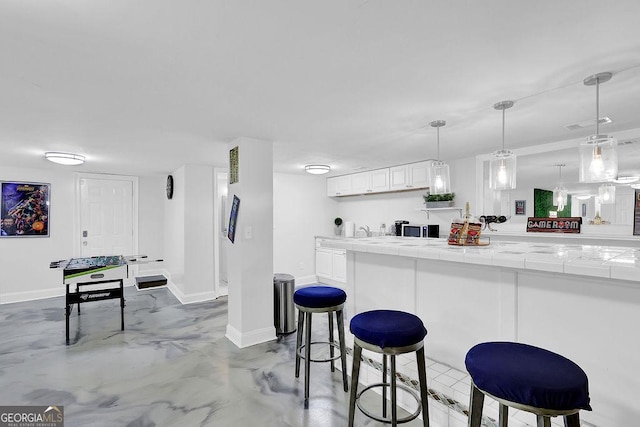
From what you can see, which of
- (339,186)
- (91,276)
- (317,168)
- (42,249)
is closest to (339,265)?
(339,186)

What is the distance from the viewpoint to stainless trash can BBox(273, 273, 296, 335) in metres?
3.71

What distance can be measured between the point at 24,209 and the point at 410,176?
645 centimetres

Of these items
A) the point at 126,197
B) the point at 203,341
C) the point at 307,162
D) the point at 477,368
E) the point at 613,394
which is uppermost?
the point at 307,162

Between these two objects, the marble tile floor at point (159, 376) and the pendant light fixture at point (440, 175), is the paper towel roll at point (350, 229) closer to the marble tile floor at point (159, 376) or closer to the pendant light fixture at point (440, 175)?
the marble tile floor at point (159, 376)

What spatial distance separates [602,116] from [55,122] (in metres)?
4.73

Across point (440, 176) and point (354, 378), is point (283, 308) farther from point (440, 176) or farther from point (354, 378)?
Answer: point (440, 176)

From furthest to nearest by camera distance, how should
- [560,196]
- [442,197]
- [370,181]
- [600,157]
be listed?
[370,181] < [442,197] < [560,196] < [600,157]

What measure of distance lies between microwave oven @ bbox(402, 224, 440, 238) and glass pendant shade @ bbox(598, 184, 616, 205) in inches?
75.0

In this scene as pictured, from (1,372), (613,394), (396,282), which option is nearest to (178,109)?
(396,282)

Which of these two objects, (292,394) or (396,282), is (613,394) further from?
(292,394)

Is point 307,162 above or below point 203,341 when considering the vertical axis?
above

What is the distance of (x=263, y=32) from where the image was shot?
147 cm

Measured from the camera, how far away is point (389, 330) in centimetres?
162

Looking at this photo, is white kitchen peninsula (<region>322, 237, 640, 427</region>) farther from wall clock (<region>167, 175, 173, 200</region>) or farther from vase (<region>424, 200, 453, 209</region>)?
wall clock (<region>167, 175, 173, 200</region>)
